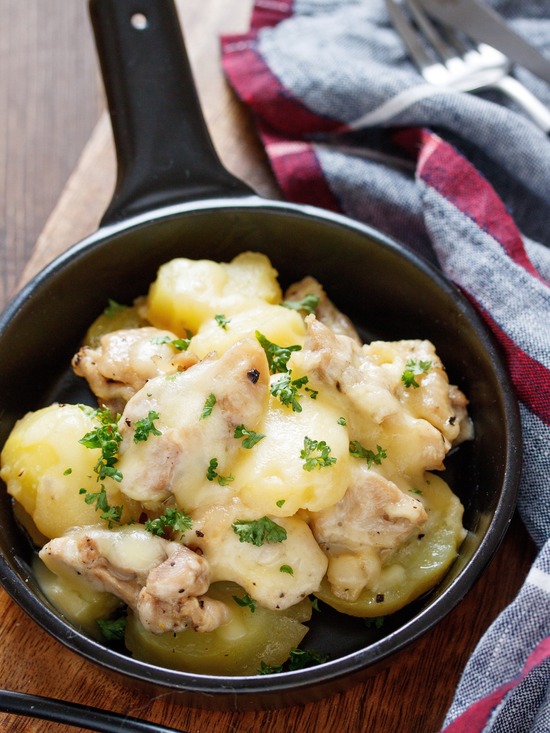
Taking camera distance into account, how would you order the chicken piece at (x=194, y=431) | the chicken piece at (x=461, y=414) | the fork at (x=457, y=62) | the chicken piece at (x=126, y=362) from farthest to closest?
the fork at (x=457, y=62), the chicken piece at (x=461, y=414), the chicken piece at (x=126, y=362), the chicken piece at (x=194, y=431)

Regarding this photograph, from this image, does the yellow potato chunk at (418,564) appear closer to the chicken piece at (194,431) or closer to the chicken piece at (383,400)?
the chicken piece at (383,400)

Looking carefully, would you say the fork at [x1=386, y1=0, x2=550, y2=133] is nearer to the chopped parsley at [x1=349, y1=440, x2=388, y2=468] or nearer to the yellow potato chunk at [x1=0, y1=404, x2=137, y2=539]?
the chopped parsley at [x1=349, y1=440, x2=388, y2=468]

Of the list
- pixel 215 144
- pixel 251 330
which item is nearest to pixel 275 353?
pixel 251 330

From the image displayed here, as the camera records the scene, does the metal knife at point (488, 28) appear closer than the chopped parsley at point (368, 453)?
No

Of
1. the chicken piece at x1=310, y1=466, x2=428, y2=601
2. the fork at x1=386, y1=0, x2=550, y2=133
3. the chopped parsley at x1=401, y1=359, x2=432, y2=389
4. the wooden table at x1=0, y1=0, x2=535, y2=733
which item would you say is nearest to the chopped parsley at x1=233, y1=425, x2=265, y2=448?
the chicken piece at x1=310, y1=466, x2=428, y2=601

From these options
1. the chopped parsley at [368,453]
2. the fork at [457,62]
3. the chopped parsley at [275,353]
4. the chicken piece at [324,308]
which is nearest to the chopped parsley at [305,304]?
the chicken piece at [324,308]

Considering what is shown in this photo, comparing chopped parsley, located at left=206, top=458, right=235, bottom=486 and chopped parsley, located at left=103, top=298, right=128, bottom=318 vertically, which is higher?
chopped parsley, located at left=206, top=458, right=235, bottom=486

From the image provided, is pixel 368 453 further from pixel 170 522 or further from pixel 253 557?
pixel 170 522
